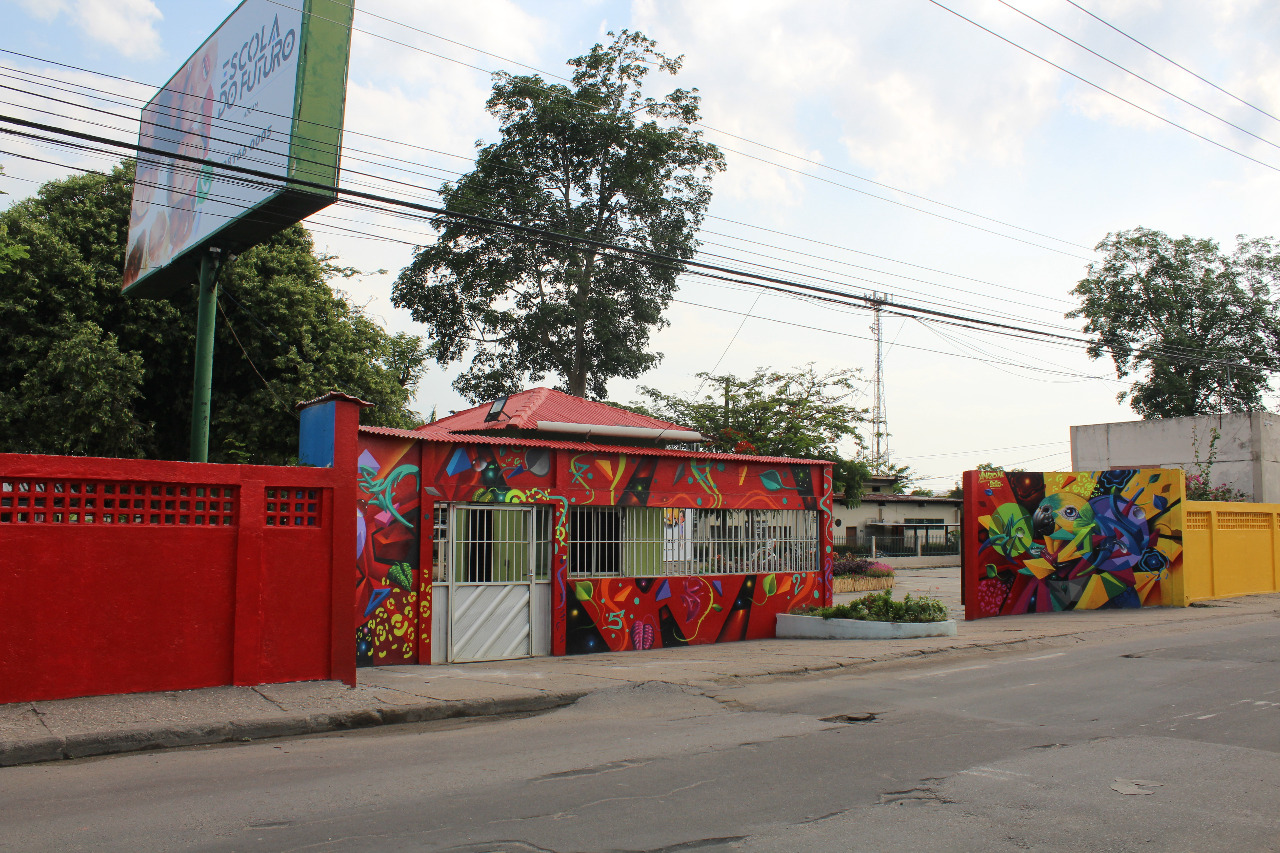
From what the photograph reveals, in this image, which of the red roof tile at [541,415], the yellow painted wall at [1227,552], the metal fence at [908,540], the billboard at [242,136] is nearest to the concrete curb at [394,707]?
the red roof tile at [541,415]

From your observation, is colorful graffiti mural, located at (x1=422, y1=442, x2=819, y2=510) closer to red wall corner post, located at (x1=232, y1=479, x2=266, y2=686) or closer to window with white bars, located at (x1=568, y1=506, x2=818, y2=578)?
window with white bars, located at (x1=568, y1=506, x2=818, y2=578)

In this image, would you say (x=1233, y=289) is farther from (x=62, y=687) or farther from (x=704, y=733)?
(x=62, y=687)

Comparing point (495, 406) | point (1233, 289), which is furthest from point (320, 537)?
point (1233, 289)

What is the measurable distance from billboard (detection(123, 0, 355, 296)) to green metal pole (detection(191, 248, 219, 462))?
0.38 m

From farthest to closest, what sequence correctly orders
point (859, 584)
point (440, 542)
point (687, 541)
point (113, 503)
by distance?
point (859, 584) → point (687, 541) → point (440, 542) → point (113, 503)

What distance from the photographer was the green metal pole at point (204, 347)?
49.7 feet

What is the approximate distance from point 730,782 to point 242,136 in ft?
41.4

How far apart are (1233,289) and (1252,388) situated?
4303mm

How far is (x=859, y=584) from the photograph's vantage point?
26703 mm

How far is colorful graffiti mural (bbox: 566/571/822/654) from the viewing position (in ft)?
45.1

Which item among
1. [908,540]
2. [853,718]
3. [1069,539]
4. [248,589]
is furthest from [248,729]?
[908,540]

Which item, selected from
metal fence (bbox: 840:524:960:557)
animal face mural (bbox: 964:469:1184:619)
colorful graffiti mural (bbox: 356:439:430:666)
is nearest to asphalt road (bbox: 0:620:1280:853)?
colorful graffiti mural (bbox: 356:439:430:666)

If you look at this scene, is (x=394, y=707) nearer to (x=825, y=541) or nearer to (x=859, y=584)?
(x=825, y=541)

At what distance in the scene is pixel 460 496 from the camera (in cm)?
1257
